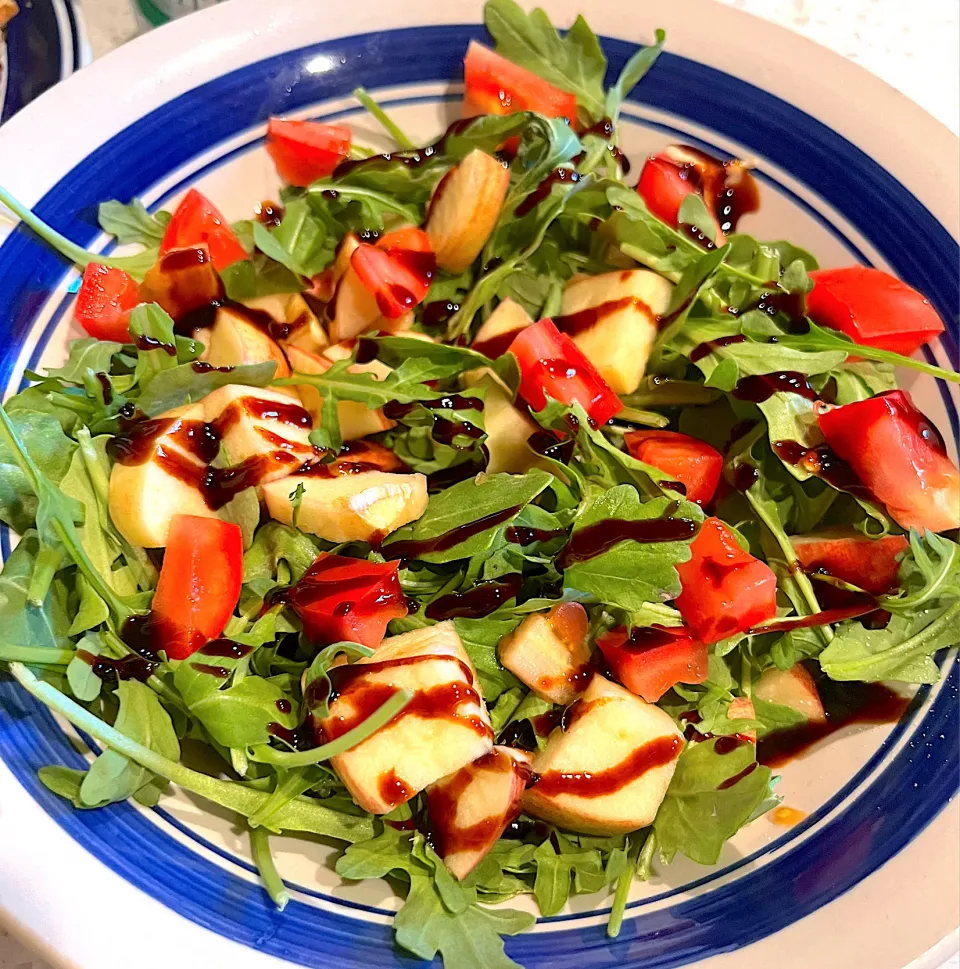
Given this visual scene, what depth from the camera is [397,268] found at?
1203mm

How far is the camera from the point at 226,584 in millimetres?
969

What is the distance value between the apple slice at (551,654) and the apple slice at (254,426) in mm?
349

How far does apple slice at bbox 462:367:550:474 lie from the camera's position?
1.13 m

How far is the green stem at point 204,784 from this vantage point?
Result: 0.87 meters

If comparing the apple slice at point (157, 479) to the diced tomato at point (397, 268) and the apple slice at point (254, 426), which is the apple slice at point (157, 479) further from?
the diced tomato at point (397, 268)

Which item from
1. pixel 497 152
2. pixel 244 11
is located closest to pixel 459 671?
pixel 497 152

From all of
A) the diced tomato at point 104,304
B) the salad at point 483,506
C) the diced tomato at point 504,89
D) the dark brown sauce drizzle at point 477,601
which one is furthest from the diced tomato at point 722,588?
the diced tomato at point 104,304

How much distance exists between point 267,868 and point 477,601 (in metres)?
0.38

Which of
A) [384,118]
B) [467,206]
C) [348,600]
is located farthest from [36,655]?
[384,118]

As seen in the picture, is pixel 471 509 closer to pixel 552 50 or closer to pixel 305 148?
pixel 305 148

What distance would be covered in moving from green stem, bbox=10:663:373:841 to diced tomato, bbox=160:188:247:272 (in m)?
0.61

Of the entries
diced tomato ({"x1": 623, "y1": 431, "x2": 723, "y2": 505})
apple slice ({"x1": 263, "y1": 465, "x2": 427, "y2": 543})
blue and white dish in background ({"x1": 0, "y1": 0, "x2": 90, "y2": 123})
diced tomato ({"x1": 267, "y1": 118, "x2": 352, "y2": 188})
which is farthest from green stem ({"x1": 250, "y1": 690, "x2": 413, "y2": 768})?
blue and white dish in background ({"x1": 0, "y1": 0, "x2": 90, "y2": 123})

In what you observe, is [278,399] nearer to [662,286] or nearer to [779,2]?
[662,286]

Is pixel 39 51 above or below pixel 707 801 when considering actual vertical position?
above
